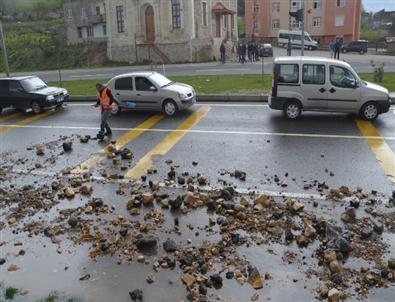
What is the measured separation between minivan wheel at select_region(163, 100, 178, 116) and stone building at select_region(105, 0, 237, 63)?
95.1 ft

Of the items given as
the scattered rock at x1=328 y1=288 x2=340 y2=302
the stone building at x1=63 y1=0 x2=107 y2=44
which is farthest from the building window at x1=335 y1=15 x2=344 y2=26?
the scattered rock at x1=328 y1=288 x2=340 y2=302

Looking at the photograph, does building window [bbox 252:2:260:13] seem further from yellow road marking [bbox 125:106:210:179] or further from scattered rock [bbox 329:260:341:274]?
scattered rock [bbox 329:260:341:274]

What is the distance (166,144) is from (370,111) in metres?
6.53

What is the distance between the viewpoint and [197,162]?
10.8 m

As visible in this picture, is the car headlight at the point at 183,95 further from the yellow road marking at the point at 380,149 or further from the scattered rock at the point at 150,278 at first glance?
the scattered rock at the point at 150,278

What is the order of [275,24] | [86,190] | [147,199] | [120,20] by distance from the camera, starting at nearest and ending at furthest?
[147,199]
[86,190]
[120,20]
[275,24]

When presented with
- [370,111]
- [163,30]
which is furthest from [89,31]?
[370,111]

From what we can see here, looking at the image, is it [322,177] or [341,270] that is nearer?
[341,270]

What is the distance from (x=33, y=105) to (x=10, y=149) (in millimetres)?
5662

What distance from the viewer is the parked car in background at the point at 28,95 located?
18125 millimetres

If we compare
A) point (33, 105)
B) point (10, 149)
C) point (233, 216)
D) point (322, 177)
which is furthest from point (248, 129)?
point (33, 105)

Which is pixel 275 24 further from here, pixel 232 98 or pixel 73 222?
pixel 73 222

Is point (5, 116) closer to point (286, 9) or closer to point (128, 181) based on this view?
point (128, 181)

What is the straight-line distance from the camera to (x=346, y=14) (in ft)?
206
